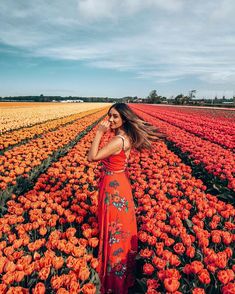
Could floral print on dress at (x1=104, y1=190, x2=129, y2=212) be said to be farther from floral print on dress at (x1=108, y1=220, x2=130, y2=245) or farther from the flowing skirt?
floral print on dress at (x1=108, y1=220, x2=130, y2=245)

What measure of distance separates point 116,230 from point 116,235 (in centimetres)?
5

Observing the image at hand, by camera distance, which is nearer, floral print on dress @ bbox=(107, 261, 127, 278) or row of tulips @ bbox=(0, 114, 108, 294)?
row of tulips @ bbox=(0, 114, 108, 294)

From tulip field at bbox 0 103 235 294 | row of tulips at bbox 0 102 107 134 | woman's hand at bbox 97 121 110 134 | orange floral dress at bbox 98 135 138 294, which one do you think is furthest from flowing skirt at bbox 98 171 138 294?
row of tulips at bbox 0 102 107 134

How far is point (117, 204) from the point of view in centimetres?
330

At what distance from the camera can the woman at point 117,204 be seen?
10.4ft

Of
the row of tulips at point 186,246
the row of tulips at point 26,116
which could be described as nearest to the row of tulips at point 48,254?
the row of tulips at point 186,246

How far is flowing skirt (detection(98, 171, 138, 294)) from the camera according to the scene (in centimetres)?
317

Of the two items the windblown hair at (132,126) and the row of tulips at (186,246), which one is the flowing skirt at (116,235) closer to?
the row of tulips at (186,246)

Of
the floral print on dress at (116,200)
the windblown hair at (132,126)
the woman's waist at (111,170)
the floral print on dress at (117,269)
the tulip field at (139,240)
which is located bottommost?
the floral print on dress at (117,269)

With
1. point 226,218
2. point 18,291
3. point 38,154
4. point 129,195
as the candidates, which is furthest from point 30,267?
point 38,154

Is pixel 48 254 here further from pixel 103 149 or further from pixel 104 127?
pixel 104 127

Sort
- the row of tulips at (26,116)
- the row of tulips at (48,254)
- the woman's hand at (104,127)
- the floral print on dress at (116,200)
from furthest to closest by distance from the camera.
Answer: the row of tulips at (26,116)
the floral print on dress at (116,200)
the woman's hand at (104,127)
the row of tulips at (48,254)

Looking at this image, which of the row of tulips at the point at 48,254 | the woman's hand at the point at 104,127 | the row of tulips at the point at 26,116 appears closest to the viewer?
the row of tulips at the point at 48,254

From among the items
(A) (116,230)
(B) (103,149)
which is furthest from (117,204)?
(B) (103,149)
